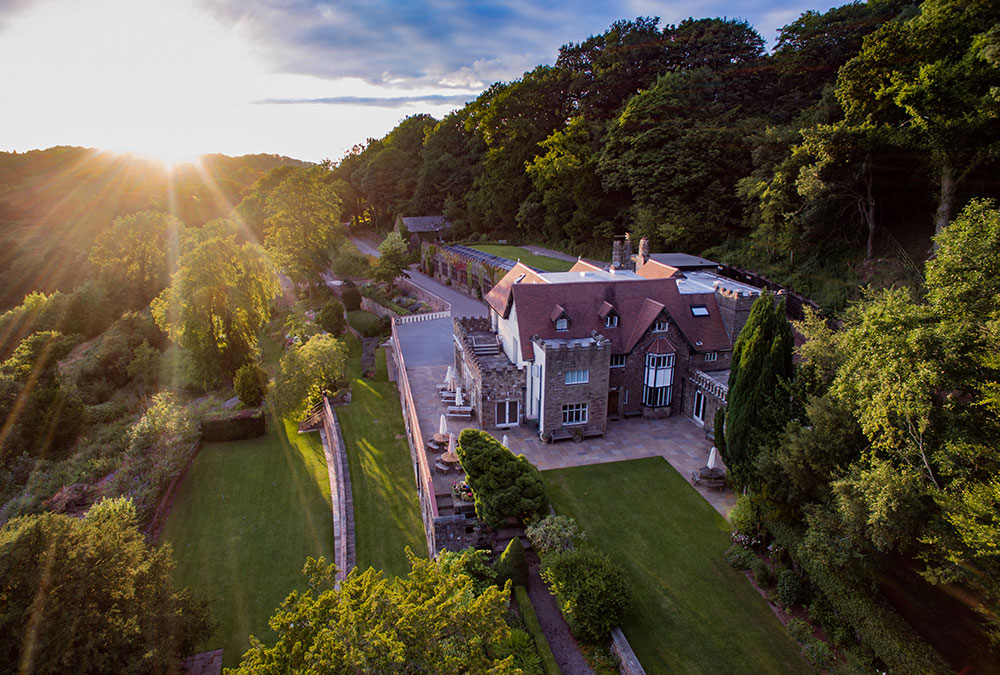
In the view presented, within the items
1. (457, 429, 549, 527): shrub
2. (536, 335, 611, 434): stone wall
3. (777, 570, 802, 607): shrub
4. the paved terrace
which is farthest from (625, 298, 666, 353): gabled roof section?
(777, 570, 802, 607): shrub

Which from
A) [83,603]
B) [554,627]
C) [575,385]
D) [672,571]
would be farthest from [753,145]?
[83,603]

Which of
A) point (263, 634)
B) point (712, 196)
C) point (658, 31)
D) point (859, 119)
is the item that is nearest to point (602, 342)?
point (263, 634)

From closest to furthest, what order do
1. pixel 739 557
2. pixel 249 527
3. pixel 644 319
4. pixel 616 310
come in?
1. pixel 739 557
2. pixel 249 527
3. pixel 644 319
4. pixel 616 310

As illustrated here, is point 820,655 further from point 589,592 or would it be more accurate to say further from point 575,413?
point 575,413

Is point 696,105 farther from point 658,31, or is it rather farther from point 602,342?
point 602,342

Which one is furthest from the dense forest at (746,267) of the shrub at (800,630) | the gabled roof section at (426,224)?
the gabled roof section at (426,224)

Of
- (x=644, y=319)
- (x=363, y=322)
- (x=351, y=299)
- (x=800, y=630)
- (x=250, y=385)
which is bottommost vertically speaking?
(x=800, y=630)

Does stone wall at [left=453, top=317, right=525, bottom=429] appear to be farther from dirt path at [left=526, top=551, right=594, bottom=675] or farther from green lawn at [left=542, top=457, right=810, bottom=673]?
dirt path at [left=526, top=551, right=594, bottom=675]
